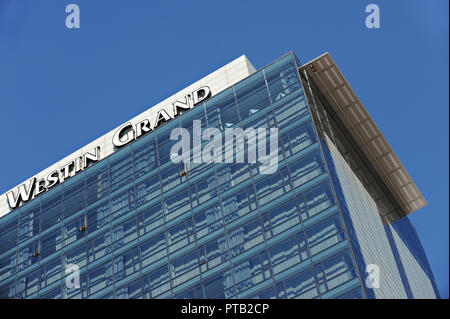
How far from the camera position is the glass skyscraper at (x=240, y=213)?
68688 millimetres

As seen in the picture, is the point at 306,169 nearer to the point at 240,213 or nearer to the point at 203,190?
the point at 240,213

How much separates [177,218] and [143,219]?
4883mm

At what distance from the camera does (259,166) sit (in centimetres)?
7631

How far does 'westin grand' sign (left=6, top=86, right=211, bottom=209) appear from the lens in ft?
296

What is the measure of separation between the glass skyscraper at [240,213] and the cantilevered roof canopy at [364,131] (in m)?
0.15

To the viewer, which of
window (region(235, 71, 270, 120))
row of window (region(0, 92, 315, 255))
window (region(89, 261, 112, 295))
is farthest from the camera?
window (region(235, 71, 270, 120))

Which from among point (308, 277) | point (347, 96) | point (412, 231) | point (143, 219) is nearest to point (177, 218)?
point (143, 219)

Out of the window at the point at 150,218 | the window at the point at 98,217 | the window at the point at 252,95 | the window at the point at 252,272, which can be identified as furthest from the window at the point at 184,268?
the window at the point at 252,95

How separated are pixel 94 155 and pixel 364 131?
3074cm

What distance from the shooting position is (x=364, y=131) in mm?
92688

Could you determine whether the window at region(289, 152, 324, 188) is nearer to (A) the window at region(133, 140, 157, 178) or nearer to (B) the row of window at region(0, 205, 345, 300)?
(B) the row of window at region(0, 205, 345, 300)

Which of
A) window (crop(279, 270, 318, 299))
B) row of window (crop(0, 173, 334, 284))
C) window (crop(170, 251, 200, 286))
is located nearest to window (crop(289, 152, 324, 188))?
row of window (crop(0, 173, 334, 284))

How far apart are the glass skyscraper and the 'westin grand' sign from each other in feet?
1.86
